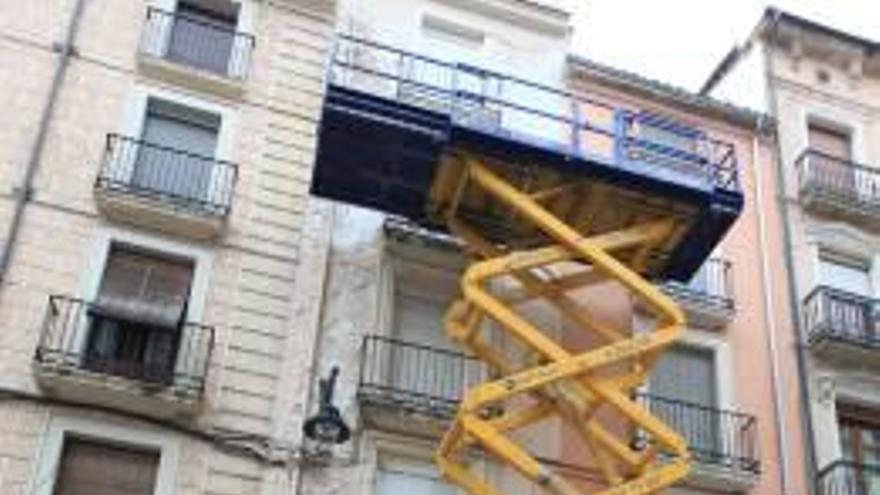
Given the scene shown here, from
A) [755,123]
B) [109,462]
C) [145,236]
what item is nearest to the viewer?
[109,462]

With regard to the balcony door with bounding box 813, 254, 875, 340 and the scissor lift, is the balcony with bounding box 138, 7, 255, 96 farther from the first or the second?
the balcony door with bounding box 813, 254, 875, 340

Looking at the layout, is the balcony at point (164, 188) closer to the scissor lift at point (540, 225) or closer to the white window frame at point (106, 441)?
the scissor lift at point (540, 225)

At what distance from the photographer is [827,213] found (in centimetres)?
2456

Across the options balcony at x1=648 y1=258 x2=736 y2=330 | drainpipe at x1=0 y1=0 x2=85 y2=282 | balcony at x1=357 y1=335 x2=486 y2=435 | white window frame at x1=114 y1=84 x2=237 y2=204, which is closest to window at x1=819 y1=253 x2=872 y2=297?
balcony at x1=648 y1=258 x2=736 y2=330

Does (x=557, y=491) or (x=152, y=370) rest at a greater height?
(x=152, y=370)

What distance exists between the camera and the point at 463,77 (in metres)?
22.9

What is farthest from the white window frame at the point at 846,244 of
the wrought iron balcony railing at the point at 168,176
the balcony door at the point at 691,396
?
the wrought iron balcony railing at the point at 168,176

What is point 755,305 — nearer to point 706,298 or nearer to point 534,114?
point 706,298

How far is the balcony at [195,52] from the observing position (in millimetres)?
21297

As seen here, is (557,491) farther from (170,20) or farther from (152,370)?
(170,20)

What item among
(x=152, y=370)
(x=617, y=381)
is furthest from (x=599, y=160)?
(x=152, y=370)

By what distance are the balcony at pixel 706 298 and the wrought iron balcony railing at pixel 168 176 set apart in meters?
6.92

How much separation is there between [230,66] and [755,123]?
9.64m

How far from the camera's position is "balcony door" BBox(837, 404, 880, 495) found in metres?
21.7
